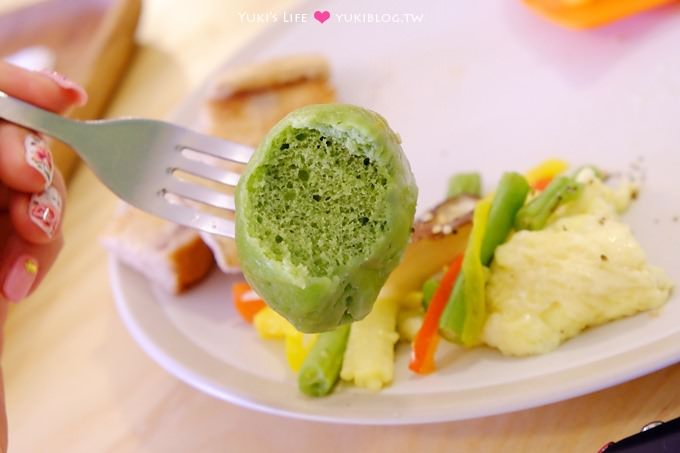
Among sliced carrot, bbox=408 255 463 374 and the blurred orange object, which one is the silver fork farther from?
the blurred orange object

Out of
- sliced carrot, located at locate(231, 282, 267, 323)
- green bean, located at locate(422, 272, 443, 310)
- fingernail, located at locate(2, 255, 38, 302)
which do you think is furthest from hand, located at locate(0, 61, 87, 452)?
green bean, located at locate(422, 272, 443, 310)

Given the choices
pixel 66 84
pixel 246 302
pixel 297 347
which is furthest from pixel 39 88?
pixel 297 347

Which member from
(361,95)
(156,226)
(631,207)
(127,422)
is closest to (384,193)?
(631,207)

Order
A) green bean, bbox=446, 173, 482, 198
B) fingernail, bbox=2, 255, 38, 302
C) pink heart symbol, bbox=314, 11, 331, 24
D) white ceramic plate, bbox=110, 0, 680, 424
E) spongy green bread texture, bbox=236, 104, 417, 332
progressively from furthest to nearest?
pink heart symbol, bbox=314, 11, 331, 24, green bean, bbox=446, 173, 482, 198, fingernail, bbox=2, 255, 38, 302, white ceramic plate, bbox=110, 0, 680, 424, spongy green bread texture, bbox=236, 104, 417, 332

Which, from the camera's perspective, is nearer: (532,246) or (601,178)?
(532,246)

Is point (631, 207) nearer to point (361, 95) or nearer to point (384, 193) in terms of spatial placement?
point (384, 193)

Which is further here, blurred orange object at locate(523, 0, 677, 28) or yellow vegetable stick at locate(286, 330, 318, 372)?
blurred orange object at locate(523, 0, 677, 28)

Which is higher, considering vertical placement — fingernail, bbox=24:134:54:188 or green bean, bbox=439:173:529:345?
green bean, bbox=439:173:529:345

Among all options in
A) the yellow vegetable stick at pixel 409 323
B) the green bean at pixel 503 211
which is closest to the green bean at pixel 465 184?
the green bean at pixel 503 211

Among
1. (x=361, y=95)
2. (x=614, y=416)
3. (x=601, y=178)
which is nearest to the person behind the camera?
(x=614, y=416)
